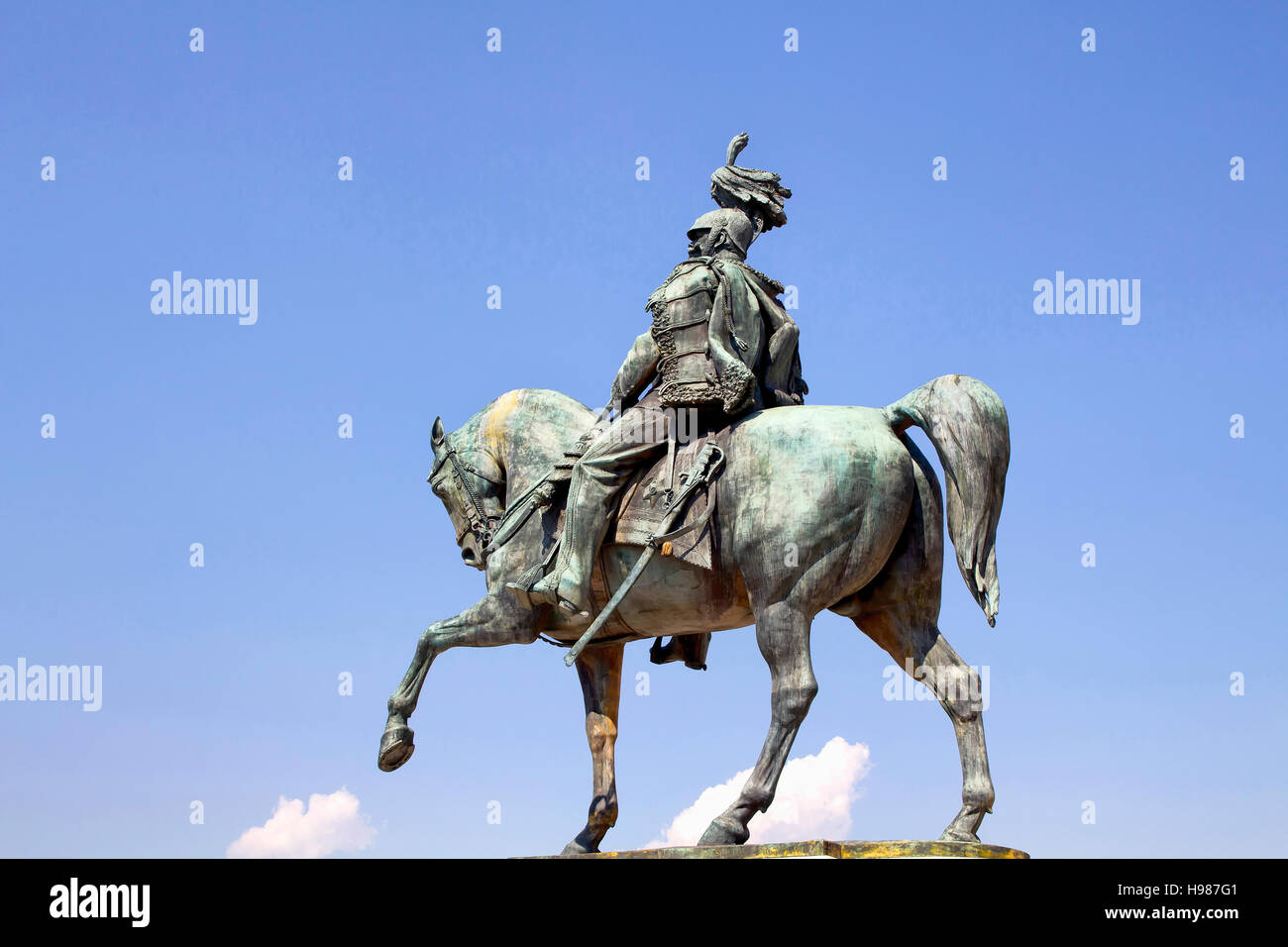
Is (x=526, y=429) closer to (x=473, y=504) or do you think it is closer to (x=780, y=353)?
(x=473, y=504)

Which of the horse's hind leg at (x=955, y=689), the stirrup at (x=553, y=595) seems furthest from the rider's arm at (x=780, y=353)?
the stirrup at (x=553, y=595)

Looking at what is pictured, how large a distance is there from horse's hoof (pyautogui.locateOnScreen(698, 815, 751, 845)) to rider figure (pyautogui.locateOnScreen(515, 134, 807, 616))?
209 centimetres

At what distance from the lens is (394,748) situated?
45.7 feet

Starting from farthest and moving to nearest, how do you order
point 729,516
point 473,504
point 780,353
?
point 473,504 → point 780,353 → point 729,516

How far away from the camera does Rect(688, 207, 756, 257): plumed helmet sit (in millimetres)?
14367

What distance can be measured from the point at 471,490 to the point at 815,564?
11.5 feet

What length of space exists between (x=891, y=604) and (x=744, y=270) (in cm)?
289

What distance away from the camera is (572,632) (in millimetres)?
14258

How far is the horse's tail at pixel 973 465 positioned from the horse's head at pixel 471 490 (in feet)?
12.5

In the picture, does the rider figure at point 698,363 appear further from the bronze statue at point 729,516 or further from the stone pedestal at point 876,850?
the stone pedestal at point 876,850

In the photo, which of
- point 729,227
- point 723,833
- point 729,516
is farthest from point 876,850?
point 729,227
